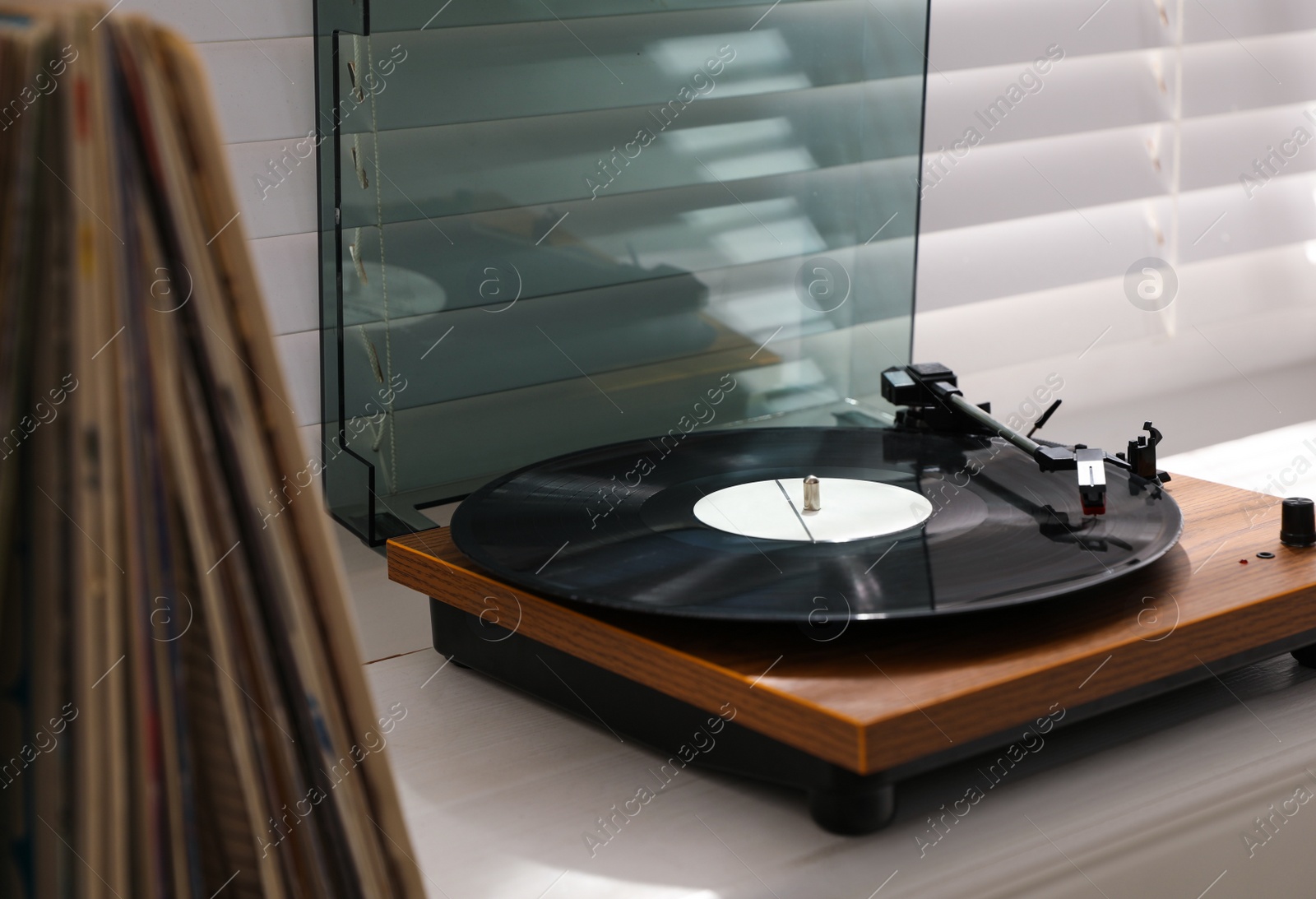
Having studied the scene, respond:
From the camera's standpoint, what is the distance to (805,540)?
0.86 m

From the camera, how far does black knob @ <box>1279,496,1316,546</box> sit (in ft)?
2.83

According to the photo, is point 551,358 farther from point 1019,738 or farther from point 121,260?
point 121,260

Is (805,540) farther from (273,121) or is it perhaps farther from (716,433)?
(273,121)

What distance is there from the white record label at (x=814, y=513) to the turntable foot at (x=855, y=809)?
8.9 inches

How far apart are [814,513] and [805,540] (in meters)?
0.10

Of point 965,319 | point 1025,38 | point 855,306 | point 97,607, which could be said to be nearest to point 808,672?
point 97,607

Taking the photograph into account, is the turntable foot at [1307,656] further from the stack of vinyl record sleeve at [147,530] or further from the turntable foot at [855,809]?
the stack of vinyl record sleeve at [147,530]

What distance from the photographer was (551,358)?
4.25ft

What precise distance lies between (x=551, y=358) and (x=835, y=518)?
16.9 inches

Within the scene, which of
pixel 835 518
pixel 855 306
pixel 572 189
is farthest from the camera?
pixel 855 306

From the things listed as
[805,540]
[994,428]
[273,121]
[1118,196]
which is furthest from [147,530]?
[1118,196]

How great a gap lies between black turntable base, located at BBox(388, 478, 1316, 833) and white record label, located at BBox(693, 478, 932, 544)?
0.09 m

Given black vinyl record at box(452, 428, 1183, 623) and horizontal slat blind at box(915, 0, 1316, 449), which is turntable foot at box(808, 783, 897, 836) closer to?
black vinyl record at box(452, 428, 1183, 623)

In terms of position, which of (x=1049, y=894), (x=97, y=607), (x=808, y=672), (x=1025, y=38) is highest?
(x=1025, y=38)
